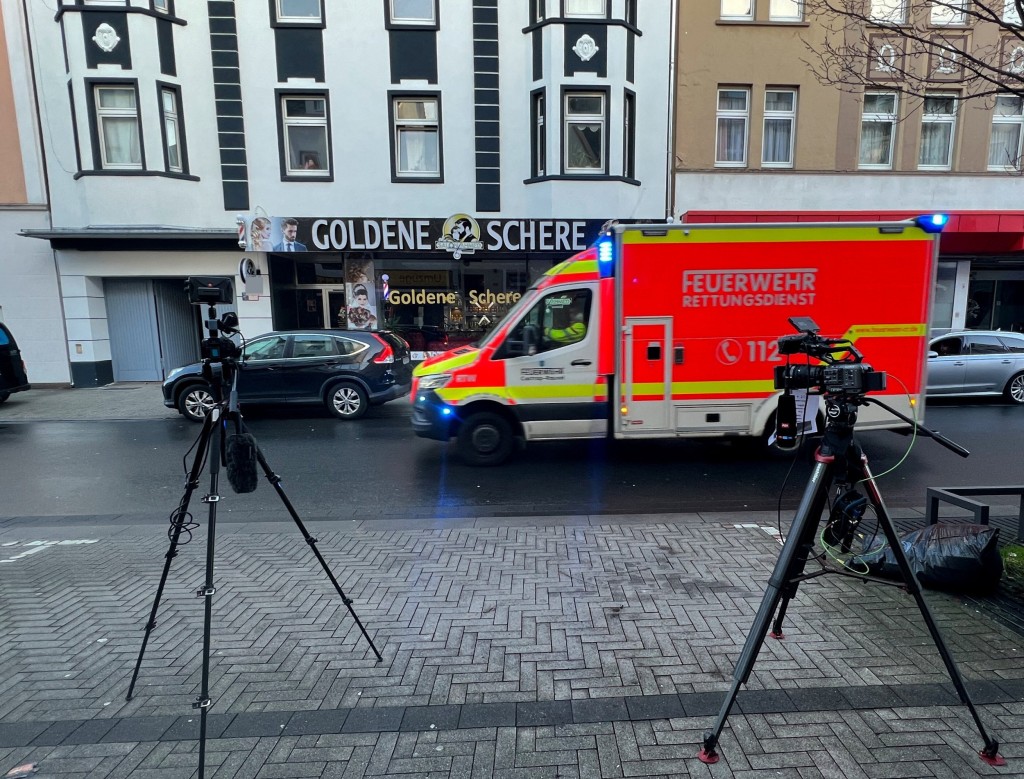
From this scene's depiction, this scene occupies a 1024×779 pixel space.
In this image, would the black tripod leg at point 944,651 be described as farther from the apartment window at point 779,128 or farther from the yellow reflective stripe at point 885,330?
the apartment window at point 779,128

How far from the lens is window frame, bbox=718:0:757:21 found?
14.5 meters

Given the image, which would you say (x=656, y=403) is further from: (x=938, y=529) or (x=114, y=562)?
(x=114, y=562)

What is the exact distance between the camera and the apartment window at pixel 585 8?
13.7 meters

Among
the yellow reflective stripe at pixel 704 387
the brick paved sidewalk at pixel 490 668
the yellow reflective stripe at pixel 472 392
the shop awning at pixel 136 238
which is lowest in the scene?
the brick paved sidewalk at pixel 490 668

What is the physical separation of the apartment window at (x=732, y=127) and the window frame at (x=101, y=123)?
46.8 ft

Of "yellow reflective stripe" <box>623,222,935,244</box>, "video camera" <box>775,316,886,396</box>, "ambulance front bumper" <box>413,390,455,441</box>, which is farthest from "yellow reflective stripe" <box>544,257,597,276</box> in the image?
"video camera" <box>775,316,886,396</box>

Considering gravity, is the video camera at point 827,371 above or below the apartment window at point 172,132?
below

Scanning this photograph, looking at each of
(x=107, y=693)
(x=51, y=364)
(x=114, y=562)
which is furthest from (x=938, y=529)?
(x=51, y=364)

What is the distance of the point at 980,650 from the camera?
309 centimetres

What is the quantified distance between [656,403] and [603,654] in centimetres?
397

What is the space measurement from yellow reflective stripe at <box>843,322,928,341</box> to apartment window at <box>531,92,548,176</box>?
9611 mm

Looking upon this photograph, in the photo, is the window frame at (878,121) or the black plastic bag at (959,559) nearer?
the black plastic bag at (959,559)

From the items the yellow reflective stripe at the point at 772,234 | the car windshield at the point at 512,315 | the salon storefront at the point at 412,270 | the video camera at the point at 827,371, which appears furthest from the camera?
the salon storefront at the point at 412,270

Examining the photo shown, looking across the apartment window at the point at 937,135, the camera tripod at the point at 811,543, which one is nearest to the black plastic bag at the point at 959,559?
the camera tripod at the point at 811,543
